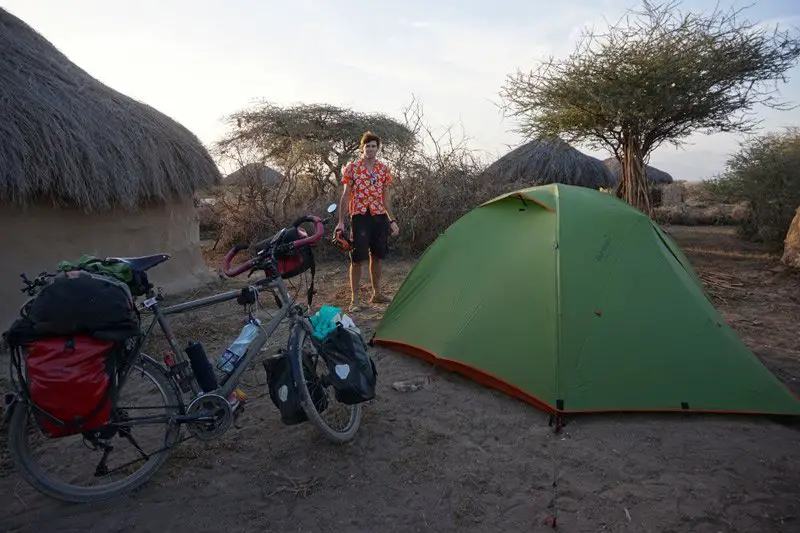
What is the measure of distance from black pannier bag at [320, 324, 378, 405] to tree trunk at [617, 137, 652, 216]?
7526mm

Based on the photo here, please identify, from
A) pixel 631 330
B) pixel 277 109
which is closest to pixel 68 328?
pixel 631 330

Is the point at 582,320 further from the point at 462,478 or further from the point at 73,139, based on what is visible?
the point at 73,139

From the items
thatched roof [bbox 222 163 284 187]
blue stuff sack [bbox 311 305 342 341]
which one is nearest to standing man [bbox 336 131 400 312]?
blue stuff sack [bbox 311 305 342 341]

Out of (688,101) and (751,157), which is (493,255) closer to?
(688,101)

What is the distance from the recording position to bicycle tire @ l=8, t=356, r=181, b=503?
7.23ft

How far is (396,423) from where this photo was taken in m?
3.06

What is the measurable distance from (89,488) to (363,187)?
348 cm

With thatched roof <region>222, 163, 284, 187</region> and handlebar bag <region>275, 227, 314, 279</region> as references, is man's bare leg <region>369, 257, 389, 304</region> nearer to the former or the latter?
handlebar bag <region>275, 227, 314, 279</region>

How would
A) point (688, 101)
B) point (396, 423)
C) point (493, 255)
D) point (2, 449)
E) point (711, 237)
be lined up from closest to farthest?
point (2, 449) → point (396, 423) → point (493, 255) → point (688, 101) → point (711, 237)

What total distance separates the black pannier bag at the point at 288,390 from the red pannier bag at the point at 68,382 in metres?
0.75

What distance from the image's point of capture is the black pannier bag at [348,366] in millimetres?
2531

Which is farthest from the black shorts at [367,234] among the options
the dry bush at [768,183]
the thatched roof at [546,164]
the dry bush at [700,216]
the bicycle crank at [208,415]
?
the dry bush at [700,216]

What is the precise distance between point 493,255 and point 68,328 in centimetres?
265

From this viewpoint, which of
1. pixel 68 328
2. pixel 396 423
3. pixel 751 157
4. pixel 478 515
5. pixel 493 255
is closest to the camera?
pixel 68 328
